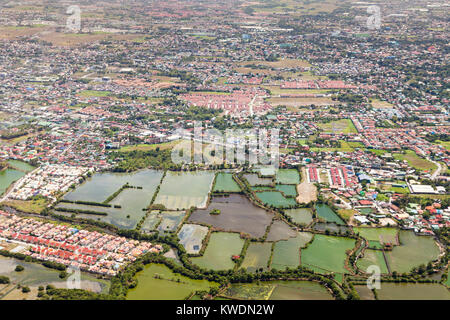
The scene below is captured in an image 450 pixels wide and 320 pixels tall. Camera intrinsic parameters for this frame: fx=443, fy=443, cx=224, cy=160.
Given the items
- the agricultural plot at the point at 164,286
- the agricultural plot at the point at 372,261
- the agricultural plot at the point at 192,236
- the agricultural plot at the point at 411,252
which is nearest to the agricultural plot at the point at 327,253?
the agricultural plot at the point at 372,261

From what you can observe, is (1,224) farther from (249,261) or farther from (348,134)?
(348,134)

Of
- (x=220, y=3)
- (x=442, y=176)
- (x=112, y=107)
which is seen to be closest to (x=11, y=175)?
(x=112, y=107)

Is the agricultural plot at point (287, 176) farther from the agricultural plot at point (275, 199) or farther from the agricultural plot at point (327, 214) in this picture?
the agricultural plot at point (327, 214)

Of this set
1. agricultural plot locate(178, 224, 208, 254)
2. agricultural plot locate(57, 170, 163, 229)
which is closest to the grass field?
agricultural plot locate(178, 224, 208, 254)

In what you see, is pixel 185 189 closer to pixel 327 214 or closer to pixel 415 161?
pixel 327 214

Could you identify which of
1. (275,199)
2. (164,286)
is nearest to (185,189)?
(275,199)
